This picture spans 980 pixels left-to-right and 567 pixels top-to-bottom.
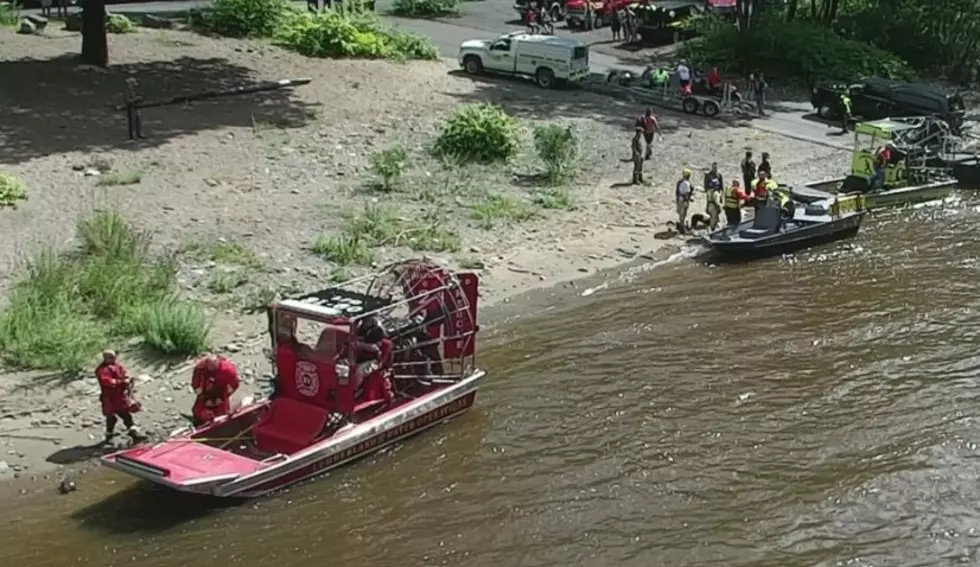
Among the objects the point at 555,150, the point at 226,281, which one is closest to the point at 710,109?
the point at 555,150

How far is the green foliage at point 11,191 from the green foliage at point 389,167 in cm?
763

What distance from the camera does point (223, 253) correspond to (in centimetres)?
2461

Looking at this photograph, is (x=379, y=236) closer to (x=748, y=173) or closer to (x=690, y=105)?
(x=748, y=173)

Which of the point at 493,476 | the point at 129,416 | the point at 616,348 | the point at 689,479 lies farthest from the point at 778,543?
the point at 129,416

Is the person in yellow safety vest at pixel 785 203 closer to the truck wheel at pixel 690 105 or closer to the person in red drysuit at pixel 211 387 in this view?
the truck wheel at pixel 690 105

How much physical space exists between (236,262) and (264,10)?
22728 millimetres

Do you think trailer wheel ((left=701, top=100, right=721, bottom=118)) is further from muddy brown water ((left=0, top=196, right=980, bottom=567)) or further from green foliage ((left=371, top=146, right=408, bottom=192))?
muddy brown water ((left=0, top=196, right=980, bottom=567))

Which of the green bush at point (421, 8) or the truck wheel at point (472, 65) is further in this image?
the green bush at point (421, 8)

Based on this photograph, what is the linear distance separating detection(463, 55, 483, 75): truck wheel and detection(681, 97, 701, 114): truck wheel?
713 centimetres

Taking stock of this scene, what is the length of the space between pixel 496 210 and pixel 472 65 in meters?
15.1

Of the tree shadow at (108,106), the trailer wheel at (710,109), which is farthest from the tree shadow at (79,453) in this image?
the trailer wheel at (710,109)

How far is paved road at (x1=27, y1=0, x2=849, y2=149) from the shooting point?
39.1 meters

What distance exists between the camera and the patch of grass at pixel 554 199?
29484 mm

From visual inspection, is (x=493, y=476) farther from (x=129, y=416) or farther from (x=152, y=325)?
(x=152, y=325)
